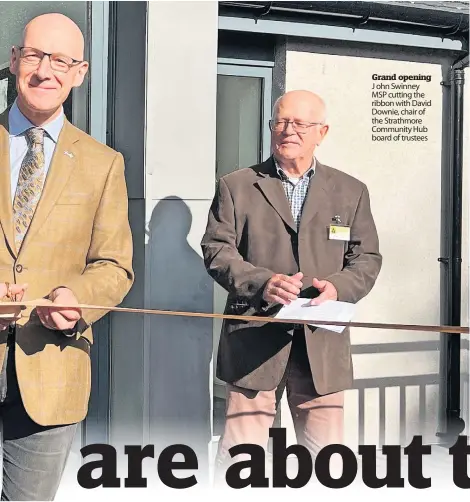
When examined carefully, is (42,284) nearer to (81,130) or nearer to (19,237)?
(19,237)

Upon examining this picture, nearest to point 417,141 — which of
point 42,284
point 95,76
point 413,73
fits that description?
point 413,73

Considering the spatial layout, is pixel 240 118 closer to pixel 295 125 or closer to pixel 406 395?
pixel 295 125

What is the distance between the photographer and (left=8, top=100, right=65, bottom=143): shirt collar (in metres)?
4.36

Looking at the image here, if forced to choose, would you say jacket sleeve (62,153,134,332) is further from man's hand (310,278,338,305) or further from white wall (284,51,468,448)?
white wall (284,51,468,448)

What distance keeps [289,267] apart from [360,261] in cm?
32

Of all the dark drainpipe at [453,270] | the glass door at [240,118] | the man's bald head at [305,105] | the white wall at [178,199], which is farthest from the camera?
the dark drainpipe at [453,270]

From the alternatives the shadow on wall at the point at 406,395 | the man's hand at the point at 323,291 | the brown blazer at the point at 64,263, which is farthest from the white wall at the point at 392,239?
the brown blazer at the point at 64,263

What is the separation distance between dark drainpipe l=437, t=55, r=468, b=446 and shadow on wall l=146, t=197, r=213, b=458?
1390 mm

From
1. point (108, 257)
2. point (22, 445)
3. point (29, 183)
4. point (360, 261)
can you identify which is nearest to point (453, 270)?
point (360, 261)

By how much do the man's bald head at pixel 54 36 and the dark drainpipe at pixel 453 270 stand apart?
6.94 ft

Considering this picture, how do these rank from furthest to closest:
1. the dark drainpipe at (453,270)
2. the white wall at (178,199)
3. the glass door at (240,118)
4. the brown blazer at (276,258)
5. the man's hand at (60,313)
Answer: the dark drainpipe at (453,270)
the glass door at (240,118)
the white wall at (178,199)
the brown blazer at (276,258)
the man's hand at (60,313)

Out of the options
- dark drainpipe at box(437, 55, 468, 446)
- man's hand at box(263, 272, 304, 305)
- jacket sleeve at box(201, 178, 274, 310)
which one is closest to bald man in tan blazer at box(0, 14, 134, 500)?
jacket sleeve at box(201, 178, 274, 310)

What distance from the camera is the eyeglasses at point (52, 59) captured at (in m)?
4.30

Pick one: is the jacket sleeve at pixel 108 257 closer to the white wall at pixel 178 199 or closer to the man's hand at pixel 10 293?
the man's hand at pixel 10 293
